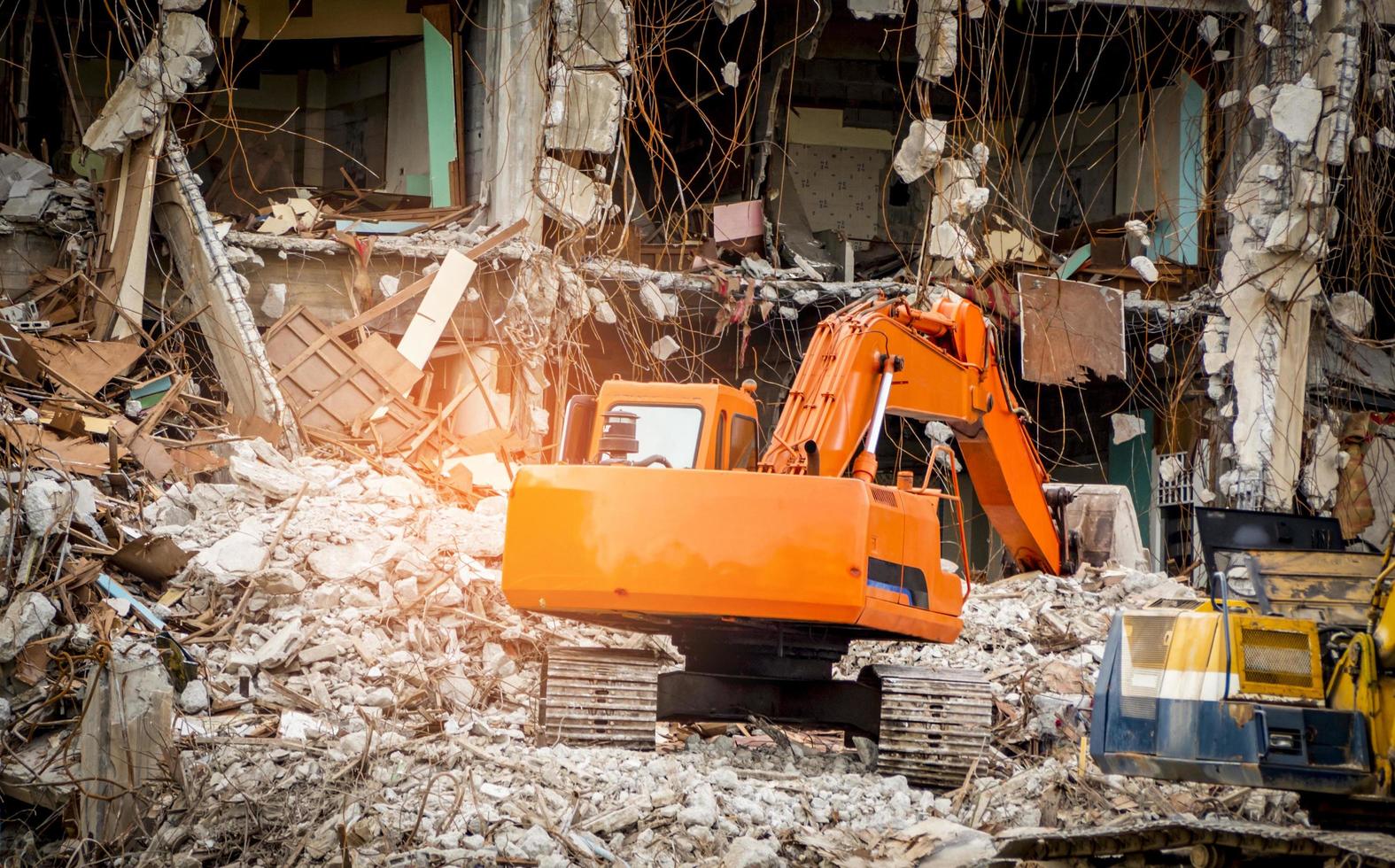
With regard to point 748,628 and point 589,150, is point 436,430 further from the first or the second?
point 748,628

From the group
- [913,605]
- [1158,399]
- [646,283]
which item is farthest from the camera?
[1158,399]

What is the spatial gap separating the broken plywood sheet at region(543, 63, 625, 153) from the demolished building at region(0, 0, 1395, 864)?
4 centimetres

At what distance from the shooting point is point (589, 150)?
48.5 ft

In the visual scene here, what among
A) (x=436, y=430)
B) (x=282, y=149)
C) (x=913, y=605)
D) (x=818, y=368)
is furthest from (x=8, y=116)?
(x=913, y=605)

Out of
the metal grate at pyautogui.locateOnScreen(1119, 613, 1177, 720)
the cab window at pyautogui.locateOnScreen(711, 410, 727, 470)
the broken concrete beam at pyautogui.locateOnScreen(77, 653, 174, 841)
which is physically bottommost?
the broken concrete beam at pyautogui.locateOnScreen(77, 653, 174, 841)

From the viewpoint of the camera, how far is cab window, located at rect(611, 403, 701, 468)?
7820mm

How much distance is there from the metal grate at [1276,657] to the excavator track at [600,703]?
3443 mm

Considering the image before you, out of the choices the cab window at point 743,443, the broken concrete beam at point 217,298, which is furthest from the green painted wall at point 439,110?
the cab window at point 743,443

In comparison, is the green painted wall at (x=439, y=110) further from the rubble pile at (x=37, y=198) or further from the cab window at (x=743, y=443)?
the cab window at (x=743, y=443)

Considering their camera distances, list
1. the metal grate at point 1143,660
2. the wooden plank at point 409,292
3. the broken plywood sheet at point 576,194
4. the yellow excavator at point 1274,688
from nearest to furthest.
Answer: the yellow excavator at point 1274,688
the metal grate at point 1143,660
the broken plywood sheet at point 576,194
the wooden plank at point 409,292

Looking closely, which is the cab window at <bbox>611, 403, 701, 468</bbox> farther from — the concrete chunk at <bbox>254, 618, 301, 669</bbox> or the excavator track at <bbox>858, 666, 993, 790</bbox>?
the concrete chunk at <bbox>254, 618, 301, 669</bbox>

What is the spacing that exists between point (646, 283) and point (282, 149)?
5.77 m

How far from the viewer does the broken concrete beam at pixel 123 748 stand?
6332mm

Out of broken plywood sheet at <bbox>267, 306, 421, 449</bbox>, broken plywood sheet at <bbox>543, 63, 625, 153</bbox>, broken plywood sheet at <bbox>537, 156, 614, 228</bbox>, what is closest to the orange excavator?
broken plywood sheet at <bbox>537, 156, 614, 228</bbox>
